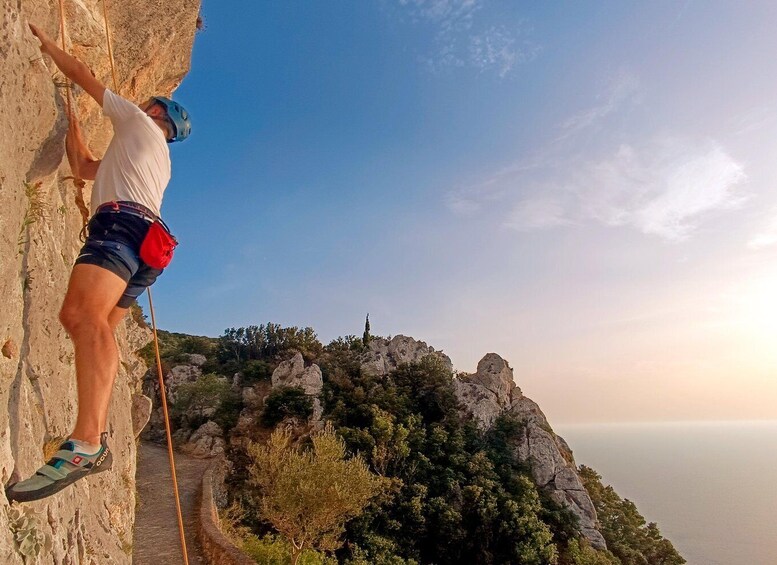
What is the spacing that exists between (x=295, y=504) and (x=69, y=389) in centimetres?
1615

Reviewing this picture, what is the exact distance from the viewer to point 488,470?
108 ft

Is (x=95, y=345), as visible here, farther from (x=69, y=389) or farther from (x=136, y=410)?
(x=136, y=410)

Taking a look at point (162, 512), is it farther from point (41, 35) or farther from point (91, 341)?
point (41, 35)

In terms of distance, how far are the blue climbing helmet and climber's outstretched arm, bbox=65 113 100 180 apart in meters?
0.92

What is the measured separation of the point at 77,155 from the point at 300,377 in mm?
34776

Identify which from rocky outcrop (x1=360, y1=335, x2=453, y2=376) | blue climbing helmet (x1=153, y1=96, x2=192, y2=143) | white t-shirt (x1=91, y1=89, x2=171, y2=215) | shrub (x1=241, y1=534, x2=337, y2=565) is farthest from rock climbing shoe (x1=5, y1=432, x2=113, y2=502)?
rocky outcrop (x1=360, y1=335, x2=453, y2=376)

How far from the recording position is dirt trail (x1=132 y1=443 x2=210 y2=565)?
473 inches

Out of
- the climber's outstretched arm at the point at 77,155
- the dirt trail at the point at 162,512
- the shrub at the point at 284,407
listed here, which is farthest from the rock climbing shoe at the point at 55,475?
the shrub at the point at 284,407

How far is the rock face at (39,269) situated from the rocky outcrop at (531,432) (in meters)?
34.2

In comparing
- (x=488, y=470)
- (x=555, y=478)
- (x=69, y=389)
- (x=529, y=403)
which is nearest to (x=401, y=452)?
(x=488, y=470)

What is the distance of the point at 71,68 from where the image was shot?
3590 mm

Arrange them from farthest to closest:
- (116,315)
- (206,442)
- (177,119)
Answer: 1. (206,442)
2. (177,119)
3. (116,315)

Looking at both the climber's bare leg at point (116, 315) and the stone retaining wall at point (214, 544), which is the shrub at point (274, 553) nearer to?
the stone retaining wall at point (214, 544)

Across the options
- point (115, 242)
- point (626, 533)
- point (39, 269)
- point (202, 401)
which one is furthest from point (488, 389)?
point (115, 242)
